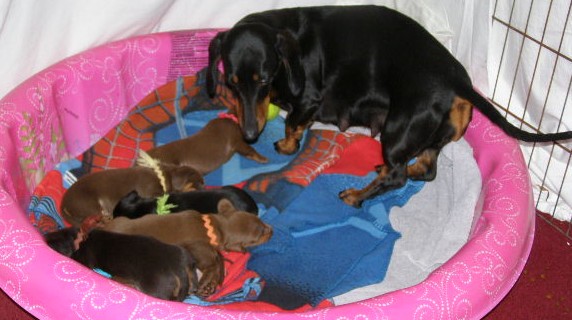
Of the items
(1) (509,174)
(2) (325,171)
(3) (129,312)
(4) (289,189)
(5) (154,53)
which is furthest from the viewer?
(5) (154,53)

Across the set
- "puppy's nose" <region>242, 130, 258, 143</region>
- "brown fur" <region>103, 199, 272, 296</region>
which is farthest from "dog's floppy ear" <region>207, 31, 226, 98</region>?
"brown fur" <region>103, 199, 272, 296</region>

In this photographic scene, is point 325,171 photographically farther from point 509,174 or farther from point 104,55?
point 104,55

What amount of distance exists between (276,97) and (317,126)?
0.50m

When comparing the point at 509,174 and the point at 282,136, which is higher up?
the point at 509,174

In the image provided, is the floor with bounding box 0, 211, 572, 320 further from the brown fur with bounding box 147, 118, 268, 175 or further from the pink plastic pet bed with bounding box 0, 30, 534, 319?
the brown fur with bounding box 147, 118, 268, 175

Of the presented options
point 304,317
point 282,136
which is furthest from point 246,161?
point 304,317

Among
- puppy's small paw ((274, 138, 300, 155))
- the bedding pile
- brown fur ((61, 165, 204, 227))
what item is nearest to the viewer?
the bedding pile

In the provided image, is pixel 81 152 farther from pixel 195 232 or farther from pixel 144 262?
pixel 144 262

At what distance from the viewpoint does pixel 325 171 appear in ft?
11.5

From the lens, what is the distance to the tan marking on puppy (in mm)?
2969

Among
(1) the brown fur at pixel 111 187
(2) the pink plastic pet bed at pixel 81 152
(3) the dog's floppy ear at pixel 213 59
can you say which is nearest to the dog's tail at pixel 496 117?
(2) the pink plastic pet bed at pixel 81 152

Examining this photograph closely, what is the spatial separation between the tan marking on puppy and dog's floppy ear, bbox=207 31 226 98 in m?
1.14

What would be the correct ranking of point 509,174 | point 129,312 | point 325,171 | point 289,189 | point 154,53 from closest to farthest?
1. point 129,312
2. point 509,174
3. point 289,189
4. point 325,171
5. point 154,53

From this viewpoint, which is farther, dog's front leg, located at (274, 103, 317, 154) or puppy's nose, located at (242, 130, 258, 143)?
dog's front leg, located at (274, 103, 317, 154)
